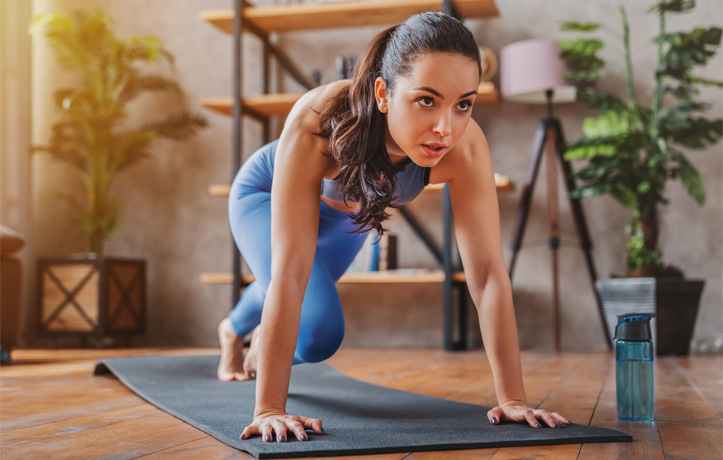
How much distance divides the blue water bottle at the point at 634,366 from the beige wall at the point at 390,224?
225cm

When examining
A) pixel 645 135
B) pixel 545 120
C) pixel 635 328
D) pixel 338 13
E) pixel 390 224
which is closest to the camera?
pixel 635 328

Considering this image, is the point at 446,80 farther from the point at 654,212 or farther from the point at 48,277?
the point at 48,277

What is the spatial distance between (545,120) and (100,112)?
2.33 m

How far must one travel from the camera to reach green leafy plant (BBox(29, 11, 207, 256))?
4.00 m

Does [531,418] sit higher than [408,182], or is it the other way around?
[408,182]

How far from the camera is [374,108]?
135cm

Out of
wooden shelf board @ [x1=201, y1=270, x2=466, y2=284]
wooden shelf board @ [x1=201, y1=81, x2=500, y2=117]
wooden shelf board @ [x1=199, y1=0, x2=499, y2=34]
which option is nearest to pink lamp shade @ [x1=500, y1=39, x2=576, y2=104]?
wooden shelf board @ [x1=201, y1=81, x2=500, y2=117]

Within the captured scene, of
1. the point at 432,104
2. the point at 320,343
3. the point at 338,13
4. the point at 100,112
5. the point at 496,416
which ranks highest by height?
the point at 338,13

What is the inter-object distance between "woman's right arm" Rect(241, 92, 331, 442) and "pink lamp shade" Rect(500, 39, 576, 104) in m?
2.17

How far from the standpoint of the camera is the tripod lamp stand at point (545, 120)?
336cm

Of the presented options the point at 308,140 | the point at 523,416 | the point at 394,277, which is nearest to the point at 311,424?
the point at 523,416

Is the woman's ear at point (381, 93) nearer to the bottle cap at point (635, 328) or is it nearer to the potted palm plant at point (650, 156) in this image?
the bottle cap at point (635, 328)

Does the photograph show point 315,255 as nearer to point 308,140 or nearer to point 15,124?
point 308,140

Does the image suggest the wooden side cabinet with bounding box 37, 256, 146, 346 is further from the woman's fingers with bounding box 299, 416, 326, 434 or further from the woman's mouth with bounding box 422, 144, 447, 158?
the woman's mouth with bounding box 422, 144, 447, 158
